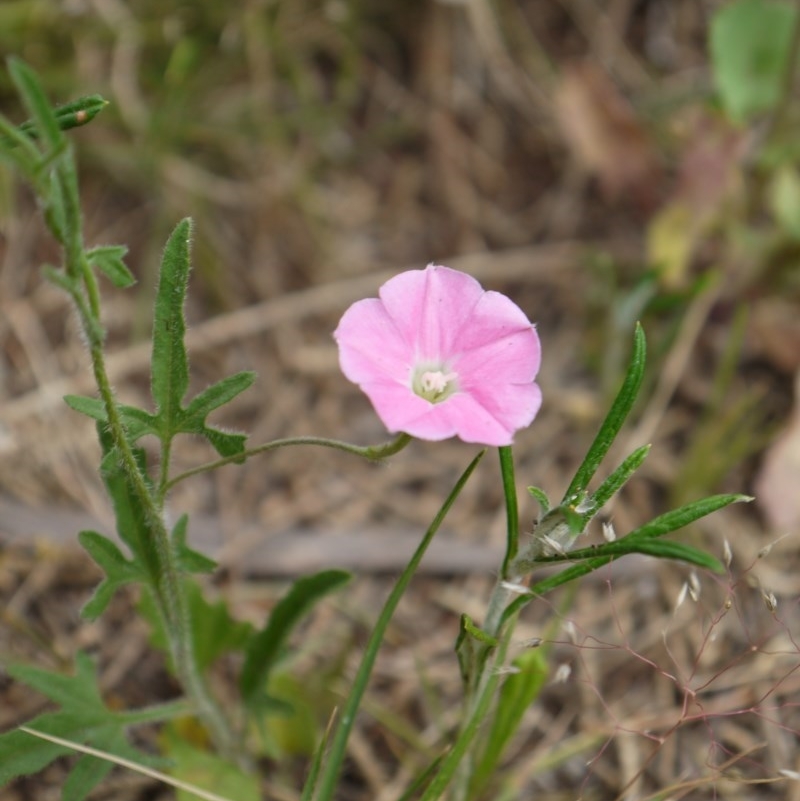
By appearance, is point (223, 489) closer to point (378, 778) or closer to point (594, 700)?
point (378, 778)

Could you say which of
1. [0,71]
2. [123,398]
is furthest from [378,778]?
[0,71]

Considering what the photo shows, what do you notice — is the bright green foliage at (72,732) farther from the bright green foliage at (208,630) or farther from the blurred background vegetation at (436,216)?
the blurred background vegetation at (436,216)

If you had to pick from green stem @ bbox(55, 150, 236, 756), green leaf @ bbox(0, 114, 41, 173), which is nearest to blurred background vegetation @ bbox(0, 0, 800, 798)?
green stem @ bbox(55, 150, 236, 756)

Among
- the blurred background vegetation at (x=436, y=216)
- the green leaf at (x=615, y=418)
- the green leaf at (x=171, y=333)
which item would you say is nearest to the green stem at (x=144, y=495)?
the green leaf at (x=171, y=333)

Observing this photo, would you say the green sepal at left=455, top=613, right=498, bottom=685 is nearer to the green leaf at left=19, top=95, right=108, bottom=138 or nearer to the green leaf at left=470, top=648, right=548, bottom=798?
the green leaf at left=470, top=648, right=548, bottom=798

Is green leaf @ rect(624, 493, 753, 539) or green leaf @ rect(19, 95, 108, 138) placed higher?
green leaf @ rect(19, 95, 108, 138)

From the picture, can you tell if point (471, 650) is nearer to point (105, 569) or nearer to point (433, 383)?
point (433, 383)
